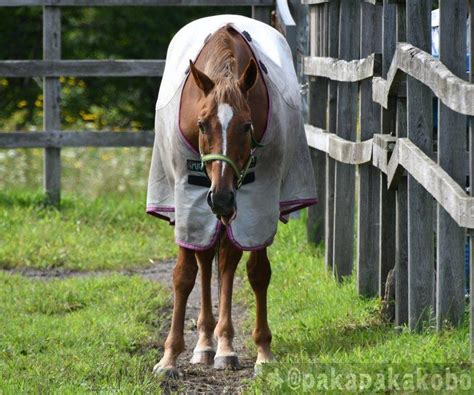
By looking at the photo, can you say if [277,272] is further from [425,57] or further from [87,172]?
[87,172]

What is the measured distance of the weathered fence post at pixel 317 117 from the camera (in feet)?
29.9

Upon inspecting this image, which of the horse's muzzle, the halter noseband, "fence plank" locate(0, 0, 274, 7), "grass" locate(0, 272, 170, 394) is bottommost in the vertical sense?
"grass" locate(0, 272, 170, 394)

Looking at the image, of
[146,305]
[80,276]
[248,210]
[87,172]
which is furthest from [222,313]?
[87,172]

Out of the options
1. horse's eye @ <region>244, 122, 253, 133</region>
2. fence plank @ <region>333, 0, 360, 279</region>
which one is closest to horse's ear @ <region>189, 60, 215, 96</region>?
horse's eye @ <region>244, 122, 253, 133</region>

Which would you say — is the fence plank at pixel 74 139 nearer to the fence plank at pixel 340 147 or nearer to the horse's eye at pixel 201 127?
the fence plank at pixel 340 147

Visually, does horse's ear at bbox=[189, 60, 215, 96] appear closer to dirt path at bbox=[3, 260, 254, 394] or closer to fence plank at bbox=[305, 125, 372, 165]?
dirt path at bbox=[3, 260, 254, 394]

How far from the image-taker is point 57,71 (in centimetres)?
1104

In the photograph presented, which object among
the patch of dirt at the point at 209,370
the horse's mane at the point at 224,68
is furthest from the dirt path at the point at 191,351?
the horse's mane at the point at 224,68

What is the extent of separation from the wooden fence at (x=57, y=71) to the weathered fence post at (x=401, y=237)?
481 centimetres

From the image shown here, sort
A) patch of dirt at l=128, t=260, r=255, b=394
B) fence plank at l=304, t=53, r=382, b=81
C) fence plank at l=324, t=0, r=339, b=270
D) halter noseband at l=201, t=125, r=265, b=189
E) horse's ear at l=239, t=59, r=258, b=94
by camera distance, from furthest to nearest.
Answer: fence plank at l=324, t=0, r=339, b=270 → fence plank at l=304, t=53, r=382, b=81 → patch of dirt at l=128, t=260, r=255, b=394 → horse's ear at l=239, t=59, r=258, b=94 → halter noseband at l=201, t=125, r=265, b=189

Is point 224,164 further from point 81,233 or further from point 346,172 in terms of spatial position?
point 81,233

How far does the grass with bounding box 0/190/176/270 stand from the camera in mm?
9312

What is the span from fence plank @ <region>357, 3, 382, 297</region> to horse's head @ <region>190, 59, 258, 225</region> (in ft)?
5.58

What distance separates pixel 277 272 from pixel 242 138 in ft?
9.70
